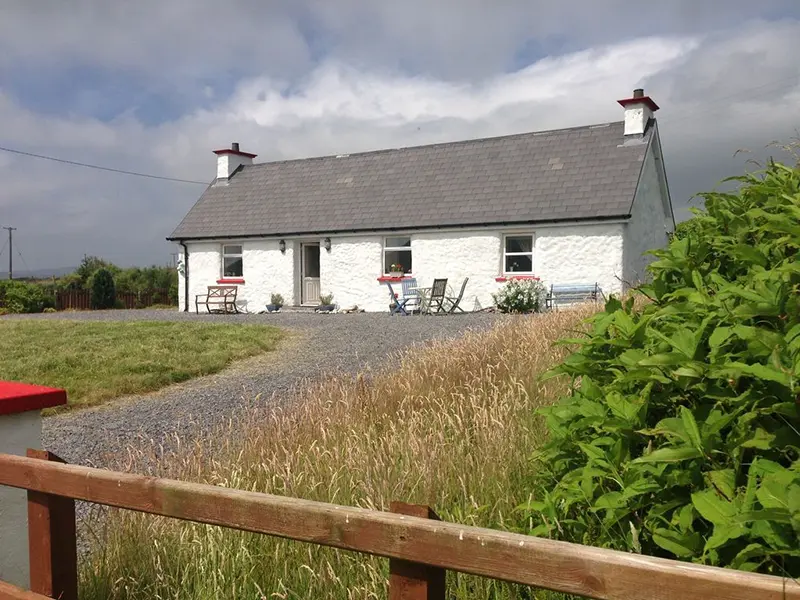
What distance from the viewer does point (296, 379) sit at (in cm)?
866

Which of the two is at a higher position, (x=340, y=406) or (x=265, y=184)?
(x=265, y=184)

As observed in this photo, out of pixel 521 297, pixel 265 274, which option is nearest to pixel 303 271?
pixel 265 274

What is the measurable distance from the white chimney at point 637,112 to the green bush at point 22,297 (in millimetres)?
22847

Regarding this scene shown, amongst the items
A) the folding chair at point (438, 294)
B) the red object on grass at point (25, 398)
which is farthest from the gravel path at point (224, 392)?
the folding chair at point (438, 294)

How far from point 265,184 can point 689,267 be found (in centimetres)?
2371

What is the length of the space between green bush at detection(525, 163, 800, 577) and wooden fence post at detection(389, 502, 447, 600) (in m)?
0.57

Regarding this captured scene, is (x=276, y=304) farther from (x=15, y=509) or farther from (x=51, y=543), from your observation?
(x=51, y=543)

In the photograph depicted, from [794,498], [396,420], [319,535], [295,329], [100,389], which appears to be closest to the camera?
[794,498]

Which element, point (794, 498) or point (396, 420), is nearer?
point (794, 498)

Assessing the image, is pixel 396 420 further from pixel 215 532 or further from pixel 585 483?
pixel 585 483

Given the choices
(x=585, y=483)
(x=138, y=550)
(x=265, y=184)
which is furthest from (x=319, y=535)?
(x=265, y=184)

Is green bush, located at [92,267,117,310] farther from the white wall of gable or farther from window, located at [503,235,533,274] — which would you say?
window, located at [503,235,533,274]

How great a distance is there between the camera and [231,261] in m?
23.9

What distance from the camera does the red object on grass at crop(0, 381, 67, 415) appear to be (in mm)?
2518
